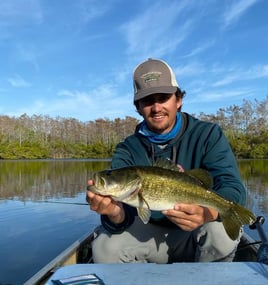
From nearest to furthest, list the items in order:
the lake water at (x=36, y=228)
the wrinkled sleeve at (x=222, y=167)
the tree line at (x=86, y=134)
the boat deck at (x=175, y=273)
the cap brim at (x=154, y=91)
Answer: the boat deck at (x=175, y=273)
the wrinkled sleeve at (x=222, y=167)
the cap brim at (x=154, y=91)
the lake water at (x=36, y=228)
the tree line at (x=86, y=134)

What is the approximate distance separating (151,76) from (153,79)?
4cm

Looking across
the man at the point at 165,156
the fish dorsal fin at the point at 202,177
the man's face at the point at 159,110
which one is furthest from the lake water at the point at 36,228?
the fish dorsal fin at the point at 202,177

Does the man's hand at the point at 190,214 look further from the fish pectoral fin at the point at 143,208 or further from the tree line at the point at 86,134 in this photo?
the tree line at the point at 86,134

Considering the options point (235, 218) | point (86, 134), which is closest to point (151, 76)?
point (235, 218)

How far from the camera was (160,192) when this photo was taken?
2.42 metres

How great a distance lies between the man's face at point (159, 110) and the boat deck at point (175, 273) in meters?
1.37

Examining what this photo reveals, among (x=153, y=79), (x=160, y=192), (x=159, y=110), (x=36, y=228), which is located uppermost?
(x=153, y=79)

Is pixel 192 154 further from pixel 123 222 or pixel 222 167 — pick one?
pixel 123 222

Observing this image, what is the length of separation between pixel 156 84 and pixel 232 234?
145 centimetres

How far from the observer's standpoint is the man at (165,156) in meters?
3.06

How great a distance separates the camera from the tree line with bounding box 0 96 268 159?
64.9 m

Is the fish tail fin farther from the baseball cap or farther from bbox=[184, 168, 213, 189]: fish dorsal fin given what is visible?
the baseball cap

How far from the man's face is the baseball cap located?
87mm

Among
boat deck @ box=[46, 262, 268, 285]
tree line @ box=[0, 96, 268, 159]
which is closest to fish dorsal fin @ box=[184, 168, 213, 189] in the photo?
boat deck @ box=[46, 262, 268, 285]
